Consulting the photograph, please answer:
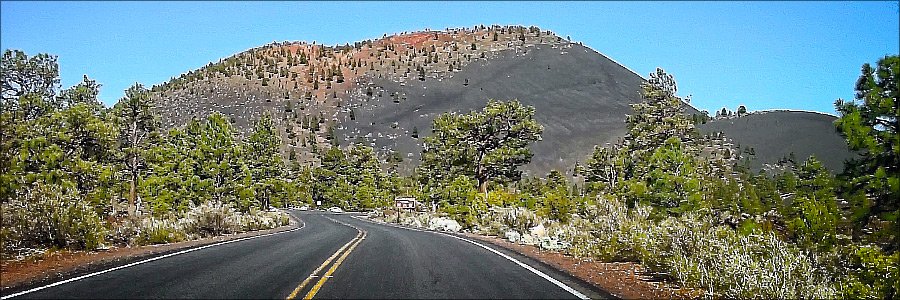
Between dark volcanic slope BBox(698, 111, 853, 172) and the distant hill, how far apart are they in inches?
9.9

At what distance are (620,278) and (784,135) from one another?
320ft

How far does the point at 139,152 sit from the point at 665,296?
3856 cm

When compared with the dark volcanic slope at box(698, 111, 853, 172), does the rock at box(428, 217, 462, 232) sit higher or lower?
lower

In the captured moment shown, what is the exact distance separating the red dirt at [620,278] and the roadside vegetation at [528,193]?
473 millimetres

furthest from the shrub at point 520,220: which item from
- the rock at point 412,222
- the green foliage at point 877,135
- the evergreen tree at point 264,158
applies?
the evergreen tree at point 264,158

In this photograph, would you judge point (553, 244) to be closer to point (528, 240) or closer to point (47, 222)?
point (528, 240)

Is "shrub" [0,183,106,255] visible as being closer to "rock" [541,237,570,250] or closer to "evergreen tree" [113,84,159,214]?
"rock" [541,237,570,250]

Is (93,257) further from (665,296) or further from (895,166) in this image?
(895,166)

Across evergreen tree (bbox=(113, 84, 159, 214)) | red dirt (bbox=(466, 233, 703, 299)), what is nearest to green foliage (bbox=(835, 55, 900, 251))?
red dirt (bbox=(466, 233, 703, 299))

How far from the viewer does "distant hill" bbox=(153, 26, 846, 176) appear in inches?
4358

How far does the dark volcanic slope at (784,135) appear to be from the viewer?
8606 cm

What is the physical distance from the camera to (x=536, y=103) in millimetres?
158375

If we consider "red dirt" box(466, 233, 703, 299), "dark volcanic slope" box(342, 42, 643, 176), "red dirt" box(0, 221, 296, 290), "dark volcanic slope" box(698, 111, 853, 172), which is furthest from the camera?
"dark volcanic slope" box(342, 42, 643, 176)

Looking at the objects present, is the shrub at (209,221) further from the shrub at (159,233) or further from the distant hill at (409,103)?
the distant hill at (409,103)
